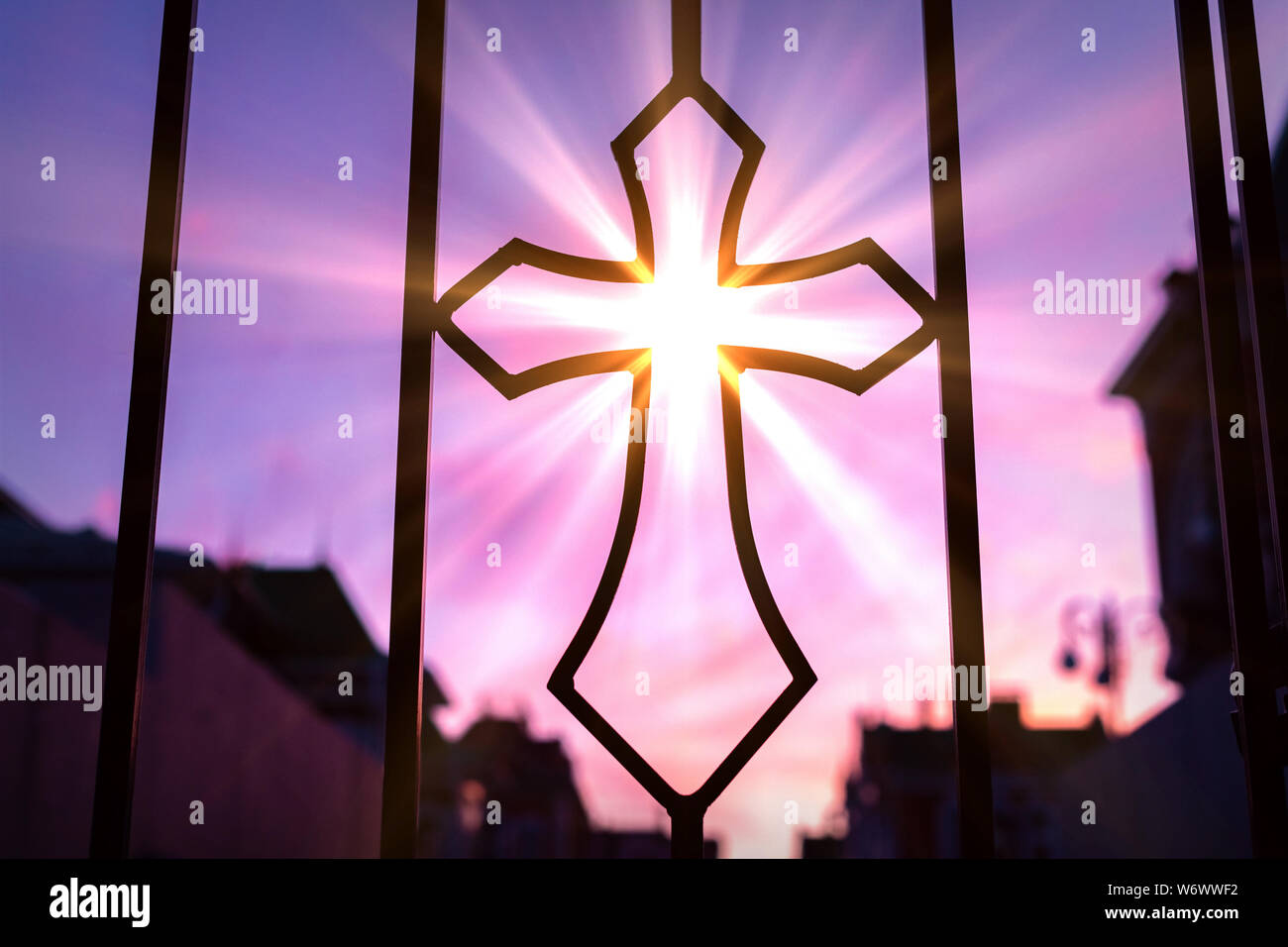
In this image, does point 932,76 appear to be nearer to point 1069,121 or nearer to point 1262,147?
point 1069,121

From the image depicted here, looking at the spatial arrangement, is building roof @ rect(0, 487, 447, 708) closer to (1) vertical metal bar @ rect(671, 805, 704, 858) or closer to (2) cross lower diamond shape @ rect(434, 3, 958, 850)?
(2) cross lower diamond shape @ rect(434, 3, 958, 850)

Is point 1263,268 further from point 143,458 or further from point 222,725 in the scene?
point 222,725

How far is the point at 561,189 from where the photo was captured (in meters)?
1.98

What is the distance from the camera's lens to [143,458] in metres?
1.86

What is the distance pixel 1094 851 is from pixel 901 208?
10908mm

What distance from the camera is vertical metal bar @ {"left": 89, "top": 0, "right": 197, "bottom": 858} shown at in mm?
1729

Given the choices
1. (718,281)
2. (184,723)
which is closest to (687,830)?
(718,281)

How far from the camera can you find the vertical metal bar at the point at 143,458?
173 cm

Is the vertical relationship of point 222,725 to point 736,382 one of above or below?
below

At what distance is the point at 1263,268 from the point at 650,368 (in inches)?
45.9

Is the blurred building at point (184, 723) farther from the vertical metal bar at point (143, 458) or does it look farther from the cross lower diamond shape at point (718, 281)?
the cross lower diamond shape at point (718, 281)

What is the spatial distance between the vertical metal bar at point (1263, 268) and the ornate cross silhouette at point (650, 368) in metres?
0.54

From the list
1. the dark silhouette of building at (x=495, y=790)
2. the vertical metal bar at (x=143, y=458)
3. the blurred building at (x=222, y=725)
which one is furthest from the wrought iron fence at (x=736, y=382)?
the dark silhouette of building at (x=495, y=790)

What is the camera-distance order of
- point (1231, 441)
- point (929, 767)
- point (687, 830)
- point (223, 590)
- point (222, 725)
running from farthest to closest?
point (929, 767) → point (223, 590) → point (222, 725) → point (1231, 441) → point (687, 830)
